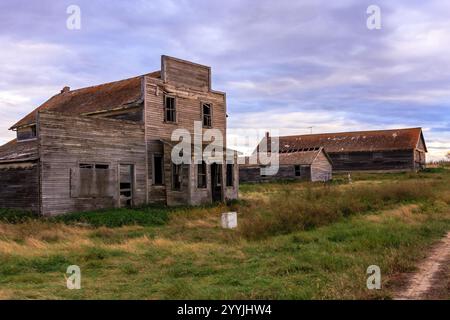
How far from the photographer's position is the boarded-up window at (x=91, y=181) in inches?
687

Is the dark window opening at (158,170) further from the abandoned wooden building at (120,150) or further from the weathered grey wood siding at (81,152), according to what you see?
the weathered grey wood siding at (81,152)

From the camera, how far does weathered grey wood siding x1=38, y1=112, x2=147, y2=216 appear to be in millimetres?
16516

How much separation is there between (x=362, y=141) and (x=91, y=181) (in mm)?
→ 39985

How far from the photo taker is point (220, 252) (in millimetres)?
9828

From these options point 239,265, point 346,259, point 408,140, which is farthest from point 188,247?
point 408,140

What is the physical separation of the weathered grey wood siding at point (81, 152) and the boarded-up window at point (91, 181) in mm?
153

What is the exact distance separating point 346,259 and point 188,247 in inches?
146

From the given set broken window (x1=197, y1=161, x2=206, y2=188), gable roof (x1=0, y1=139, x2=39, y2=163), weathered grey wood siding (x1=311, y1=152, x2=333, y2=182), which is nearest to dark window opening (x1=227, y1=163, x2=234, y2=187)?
broken window (x1=197, y1=161, x2=206, y2=188)

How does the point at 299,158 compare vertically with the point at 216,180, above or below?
above

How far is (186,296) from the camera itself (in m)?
6.26

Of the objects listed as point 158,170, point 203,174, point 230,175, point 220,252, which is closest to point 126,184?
point 158,170

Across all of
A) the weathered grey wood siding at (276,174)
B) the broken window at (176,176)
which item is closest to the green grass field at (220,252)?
the broken window at (176,176)

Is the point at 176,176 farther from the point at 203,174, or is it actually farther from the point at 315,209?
the point at 315,209

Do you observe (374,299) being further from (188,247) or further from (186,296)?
(188,247)
